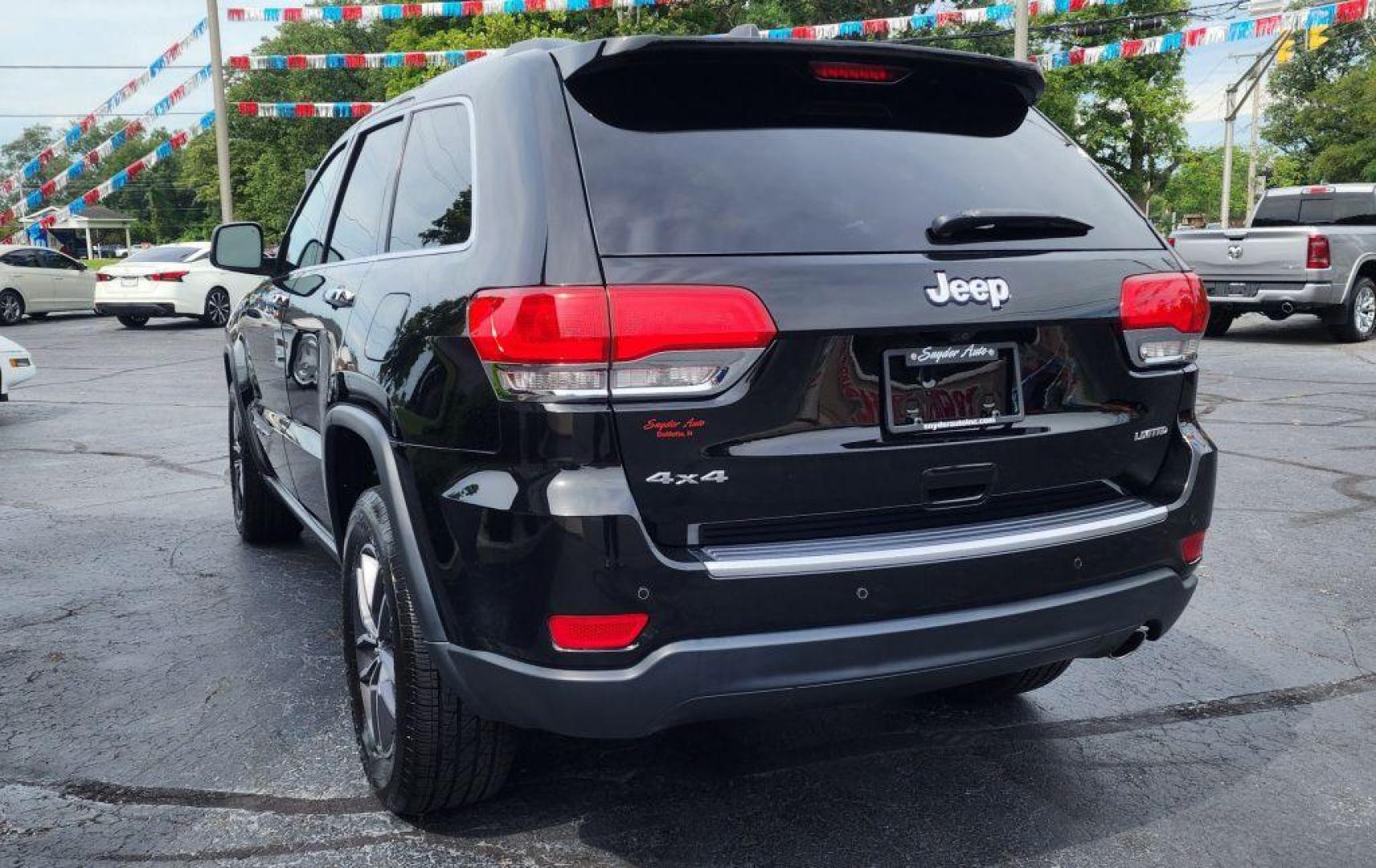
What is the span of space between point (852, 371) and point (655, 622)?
66 cm

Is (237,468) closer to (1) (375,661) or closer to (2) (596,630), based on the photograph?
(1) (375,661)

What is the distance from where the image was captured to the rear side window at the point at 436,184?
2.85 metres

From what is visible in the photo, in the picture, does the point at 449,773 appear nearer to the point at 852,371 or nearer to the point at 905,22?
the point at 852,371

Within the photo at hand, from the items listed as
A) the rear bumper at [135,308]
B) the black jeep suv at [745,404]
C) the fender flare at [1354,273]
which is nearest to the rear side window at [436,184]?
the black jeep suv at [745,404]

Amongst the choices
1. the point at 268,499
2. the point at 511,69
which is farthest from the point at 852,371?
the point at 268,499

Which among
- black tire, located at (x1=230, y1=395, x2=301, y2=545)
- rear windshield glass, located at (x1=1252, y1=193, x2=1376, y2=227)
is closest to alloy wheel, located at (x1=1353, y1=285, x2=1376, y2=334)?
rear windshield glass, located at (x1=1252, y1=193, x2=1376, y2=227)

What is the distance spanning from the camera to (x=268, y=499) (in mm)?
5652

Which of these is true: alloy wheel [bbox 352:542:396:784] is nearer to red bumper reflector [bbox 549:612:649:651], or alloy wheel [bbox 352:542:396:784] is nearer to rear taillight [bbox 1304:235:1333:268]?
red bumper reflector [bbox 549:612:649:651]

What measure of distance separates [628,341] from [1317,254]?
14.6 meters

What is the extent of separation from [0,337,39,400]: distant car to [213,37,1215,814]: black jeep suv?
8.72 metres

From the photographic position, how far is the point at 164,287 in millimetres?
21578

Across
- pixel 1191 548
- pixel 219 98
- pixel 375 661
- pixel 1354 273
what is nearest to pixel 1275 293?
pixel 1354 273

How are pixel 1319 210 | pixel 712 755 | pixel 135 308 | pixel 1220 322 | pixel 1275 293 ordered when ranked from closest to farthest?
pixel 712 755 → pixel 1275 293 → pixel 1319 210 → pixel 1220 322 → pixel 135 308

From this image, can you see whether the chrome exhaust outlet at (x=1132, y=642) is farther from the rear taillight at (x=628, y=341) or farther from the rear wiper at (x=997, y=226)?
the rear taillight at (x=628, y=341)
